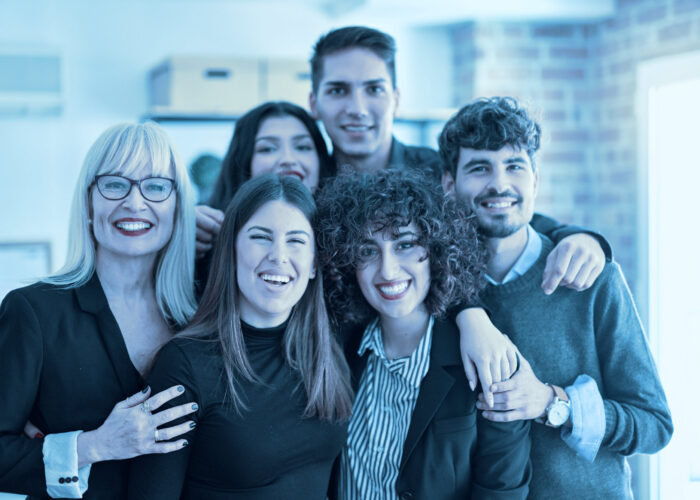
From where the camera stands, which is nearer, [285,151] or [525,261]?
[525,261]

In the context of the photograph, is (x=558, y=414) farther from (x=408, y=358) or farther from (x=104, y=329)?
(x=104, y=329)

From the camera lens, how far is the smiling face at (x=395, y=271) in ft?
5.87

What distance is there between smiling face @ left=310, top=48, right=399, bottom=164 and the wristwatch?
1151 millimetres

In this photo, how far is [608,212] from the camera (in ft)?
14.3

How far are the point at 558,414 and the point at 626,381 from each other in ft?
0.79

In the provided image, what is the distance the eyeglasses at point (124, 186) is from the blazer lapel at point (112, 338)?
0.26 metres

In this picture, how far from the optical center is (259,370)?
1757mm

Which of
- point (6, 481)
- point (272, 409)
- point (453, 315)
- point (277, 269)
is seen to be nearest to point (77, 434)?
point (6, 481)

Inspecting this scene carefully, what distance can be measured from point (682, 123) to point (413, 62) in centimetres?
185

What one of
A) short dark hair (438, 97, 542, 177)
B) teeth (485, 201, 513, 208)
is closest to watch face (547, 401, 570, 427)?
teeth (485, 201, 513, 208)

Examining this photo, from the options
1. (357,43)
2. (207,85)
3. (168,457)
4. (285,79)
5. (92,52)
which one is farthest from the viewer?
(92,52)

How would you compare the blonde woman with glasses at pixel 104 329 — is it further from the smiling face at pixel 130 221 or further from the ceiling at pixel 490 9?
the ceiling at pixel 490 9

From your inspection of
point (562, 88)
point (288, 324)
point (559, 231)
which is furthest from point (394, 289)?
point (562, 88)

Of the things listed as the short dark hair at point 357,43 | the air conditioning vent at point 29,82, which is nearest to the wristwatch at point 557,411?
the short dark hair at point 357,43
